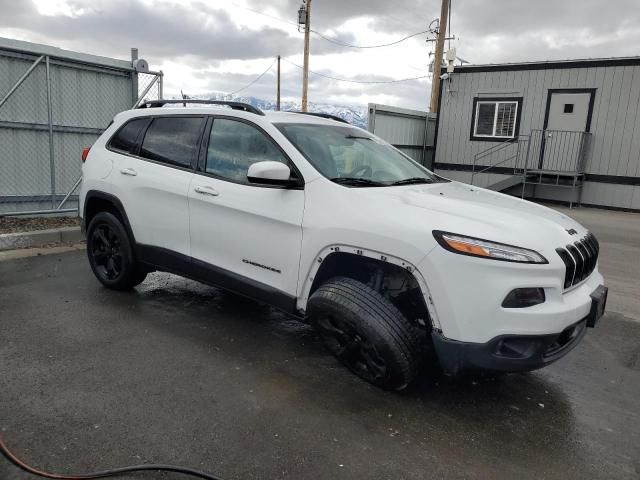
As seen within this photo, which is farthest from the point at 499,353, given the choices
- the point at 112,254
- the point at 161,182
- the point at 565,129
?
the point at 565,129

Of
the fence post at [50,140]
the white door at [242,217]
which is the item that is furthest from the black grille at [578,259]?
the fence post at [50,140]

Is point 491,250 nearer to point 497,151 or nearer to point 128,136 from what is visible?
point 128,136

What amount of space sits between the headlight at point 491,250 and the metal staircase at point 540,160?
13.2m

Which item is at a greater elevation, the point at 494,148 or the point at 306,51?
the point at 306,51

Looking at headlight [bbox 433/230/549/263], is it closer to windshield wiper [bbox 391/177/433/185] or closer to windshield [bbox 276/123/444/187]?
windshield [bbox 276/123/444/187]

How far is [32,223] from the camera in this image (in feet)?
24.9

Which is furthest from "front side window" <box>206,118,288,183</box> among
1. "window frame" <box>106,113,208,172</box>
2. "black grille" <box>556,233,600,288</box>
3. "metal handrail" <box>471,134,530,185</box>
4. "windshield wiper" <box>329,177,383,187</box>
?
"metal handrail" <box>471,134,530,185</box>

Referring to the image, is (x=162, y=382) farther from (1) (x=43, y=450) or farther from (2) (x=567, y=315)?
(2) (x=567, y=315)

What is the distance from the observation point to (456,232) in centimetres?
285

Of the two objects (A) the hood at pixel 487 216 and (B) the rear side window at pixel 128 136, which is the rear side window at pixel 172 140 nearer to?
(B) the rear side window at pixel 128 136

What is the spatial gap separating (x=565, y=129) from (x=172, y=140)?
13.9m

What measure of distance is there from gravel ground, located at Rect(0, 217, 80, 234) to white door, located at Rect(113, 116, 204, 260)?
335 centimetres

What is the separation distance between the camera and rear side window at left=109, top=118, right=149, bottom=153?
15.6ft

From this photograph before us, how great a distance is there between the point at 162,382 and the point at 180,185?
5.26 ft
